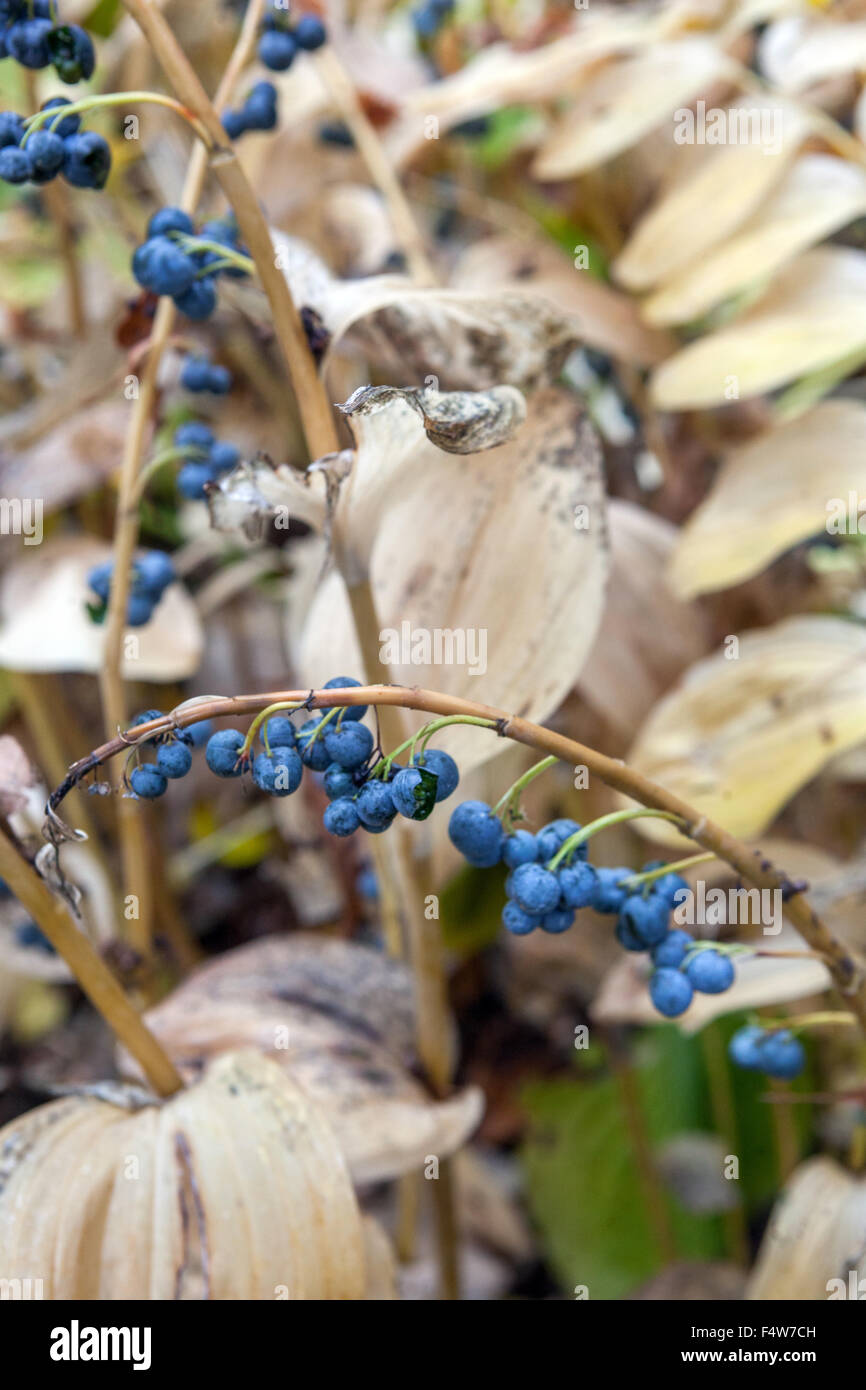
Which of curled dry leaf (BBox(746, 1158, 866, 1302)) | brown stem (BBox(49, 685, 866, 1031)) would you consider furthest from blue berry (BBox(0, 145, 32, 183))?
curled dry leaf (BBox(746, 1158, 866, 1302))

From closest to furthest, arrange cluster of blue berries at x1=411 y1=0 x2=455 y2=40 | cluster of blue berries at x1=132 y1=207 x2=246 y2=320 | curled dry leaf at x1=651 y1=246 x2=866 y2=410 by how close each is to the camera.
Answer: cluster of blue berries at x1=132 y1=207 x2=246 y2=320, curled dry leaf at x1=651 y1=246 x2=866 y2=410, cluster of blue berries at x1=411 y1=0 x2=455 y2=40

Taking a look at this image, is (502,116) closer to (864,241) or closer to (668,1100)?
(864,241)

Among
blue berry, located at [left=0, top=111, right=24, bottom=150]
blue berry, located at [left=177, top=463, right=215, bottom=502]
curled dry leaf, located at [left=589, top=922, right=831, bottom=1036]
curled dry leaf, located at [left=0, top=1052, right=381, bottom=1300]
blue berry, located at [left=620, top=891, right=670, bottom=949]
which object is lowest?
curled dry leaf, located at [left=0, top=1052, right=381, bottom=1300]

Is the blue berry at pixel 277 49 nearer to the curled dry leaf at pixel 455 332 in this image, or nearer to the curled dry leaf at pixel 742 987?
the curled dry leaf at pixel 455 332

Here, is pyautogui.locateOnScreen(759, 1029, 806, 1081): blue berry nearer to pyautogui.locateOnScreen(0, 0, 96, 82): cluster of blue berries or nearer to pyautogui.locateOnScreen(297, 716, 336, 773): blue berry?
pyautogui.locateOnScreen(297, 716, 336, 773): blue berry

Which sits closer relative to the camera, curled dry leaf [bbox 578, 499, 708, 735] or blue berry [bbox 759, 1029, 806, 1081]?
blue berry [bbox 759, 1029, 806, 1081]

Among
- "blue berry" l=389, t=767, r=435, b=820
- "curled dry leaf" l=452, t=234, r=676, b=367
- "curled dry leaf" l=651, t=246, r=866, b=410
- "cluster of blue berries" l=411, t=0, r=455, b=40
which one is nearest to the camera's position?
"blue berry" l=389, t=767, r=435, b=820

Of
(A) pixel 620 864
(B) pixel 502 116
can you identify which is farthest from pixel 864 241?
(A) pixel 620 864
